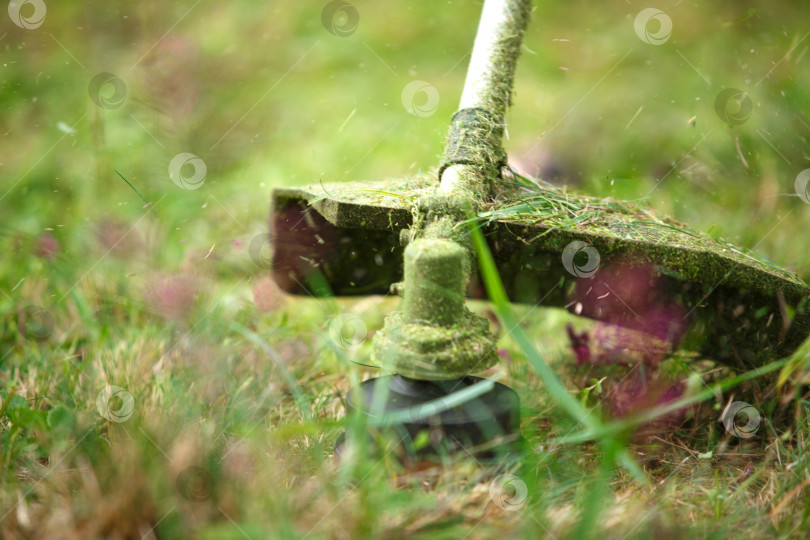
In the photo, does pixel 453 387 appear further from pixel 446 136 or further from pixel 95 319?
pixel 95 319

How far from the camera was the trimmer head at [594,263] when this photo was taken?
103cm

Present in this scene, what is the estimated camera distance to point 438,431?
0.83 metres

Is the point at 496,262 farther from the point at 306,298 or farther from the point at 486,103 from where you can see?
the point at 306,298

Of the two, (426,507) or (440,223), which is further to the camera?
(440,223)

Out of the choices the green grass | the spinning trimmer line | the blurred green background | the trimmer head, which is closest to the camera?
the green grass

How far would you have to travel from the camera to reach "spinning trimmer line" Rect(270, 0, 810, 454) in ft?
2.76

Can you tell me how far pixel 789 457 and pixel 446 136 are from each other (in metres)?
0.88

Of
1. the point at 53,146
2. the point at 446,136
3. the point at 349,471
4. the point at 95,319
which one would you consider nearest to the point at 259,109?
the point at 53,146

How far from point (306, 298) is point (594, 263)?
3.59 ft

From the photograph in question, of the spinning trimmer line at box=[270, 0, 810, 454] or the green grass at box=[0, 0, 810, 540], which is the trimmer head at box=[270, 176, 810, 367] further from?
the green grass at box=[0, 0, 810, 540]

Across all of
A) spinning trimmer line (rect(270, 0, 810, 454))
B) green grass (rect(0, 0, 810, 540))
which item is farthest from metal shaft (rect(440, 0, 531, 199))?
green grass (rect(0, 0, 810, 540))

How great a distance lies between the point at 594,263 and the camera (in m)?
1.07

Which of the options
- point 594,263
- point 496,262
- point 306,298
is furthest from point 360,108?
point 594,263

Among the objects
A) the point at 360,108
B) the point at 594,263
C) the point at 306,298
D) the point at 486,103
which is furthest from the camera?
the point at 360,108
